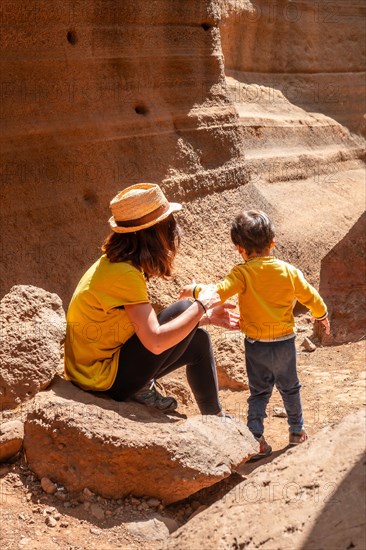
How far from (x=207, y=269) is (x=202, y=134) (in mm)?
1372

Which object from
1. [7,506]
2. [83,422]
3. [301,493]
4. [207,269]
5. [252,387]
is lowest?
[207,269]

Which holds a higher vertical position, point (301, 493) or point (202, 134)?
point (301, 493)

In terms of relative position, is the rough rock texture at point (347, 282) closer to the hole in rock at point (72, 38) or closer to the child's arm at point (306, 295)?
the child's arm at point (306, 295)

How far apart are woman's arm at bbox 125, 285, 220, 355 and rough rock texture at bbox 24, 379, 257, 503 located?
352 millimetres

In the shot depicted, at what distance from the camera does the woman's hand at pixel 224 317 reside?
13.3 feet

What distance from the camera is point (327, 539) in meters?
2.33

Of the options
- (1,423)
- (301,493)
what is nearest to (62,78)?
(1,423)

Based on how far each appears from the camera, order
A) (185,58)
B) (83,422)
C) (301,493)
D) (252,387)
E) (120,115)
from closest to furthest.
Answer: (301,493)
(83,422)
(252,387)
(120,115)
(185,58)

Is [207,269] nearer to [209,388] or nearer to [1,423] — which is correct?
[209,388]

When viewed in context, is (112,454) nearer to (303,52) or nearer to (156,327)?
(156,327)

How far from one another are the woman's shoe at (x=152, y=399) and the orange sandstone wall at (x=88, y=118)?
2122 mm

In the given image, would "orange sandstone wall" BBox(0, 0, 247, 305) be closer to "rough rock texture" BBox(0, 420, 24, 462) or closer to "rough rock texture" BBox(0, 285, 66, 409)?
"rough rock texture" BBox(0, 285, 66, 409)

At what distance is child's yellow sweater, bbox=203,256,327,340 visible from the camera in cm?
413

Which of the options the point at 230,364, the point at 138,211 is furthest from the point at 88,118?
the point at 138,211
